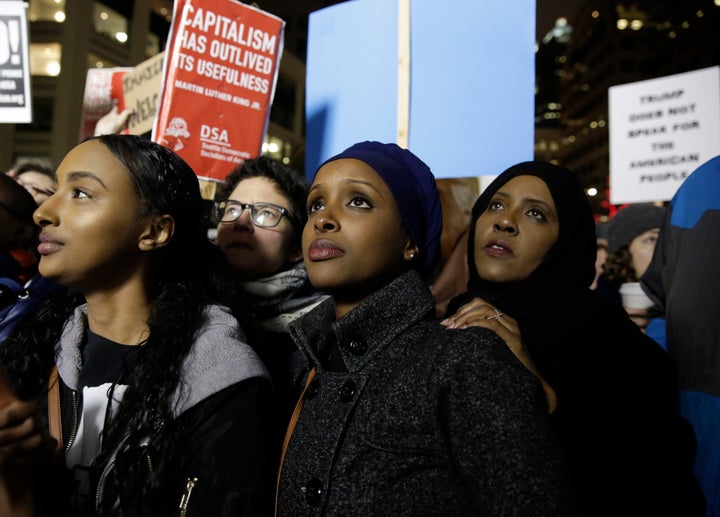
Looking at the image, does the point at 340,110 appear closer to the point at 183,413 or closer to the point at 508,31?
the point at 508,31

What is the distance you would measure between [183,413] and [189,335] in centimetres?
24

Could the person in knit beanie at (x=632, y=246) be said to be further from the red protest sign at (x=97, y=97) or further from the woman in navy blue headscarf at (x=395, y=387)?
the red protest sign at (x=97, y=97)

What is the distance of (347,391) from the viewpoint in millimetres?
1462

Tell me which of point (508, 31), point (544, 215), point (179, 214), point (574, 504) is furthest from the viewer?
point (508, 31)

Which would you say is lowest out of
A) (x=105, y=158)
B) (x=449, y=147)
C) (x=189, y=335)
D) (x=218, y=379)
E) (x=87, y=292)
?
A: (x=218, y=379)

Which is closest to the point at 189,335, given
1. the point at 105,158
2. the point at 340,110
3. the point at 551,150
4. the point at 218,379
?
the point at 218,379

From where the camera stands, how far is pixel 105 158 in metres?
1.76

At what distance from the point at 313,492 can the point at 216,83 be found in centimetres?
269

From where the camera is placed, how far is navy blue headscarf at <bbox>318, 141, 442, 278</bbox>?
65.5 inches

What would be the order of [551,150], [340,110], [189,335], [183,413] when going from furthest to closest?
[551,150] → [340,110] → [189,335] → [183,413]

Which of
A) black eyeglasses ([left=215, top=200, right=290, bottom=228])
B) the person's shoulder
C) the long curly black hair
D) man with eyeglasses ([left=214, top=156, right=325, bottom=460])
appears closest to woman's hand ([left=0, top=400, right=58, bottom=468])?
the long curly black hair

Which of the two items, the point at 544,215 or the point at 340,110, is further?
the point at 340,110

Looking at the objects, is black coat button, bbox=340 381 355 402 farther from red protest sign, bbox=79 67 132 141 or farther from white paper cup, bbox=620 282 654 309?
red protest sign, bbox=79 67 132 141

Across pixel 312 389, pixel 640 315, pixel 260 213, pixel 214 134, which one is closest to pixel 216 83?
pixel 214 134
